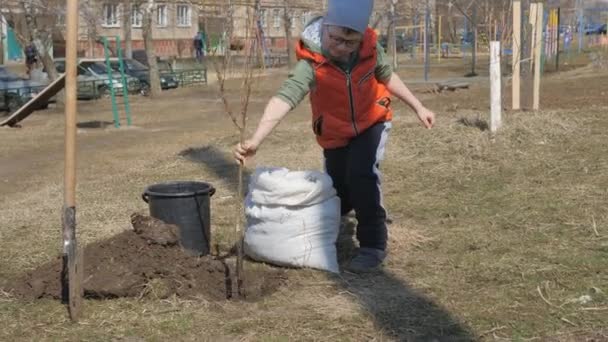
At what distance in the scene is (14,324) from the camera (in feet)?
13.1

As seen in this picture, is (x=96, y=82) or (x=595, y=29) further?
(x=595, y=29)

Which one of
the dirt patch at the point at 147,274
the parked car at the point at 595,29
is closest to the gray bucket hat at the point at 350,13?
the dirt patch at the point at 147,274

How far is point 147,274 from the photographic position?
14.2 ft

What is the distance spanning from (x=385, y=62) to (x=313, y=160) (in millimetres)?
4015

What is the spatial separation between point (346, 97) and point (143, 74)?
2322 centimetres

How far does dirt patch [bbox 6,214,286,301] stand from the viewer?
4.26 metres

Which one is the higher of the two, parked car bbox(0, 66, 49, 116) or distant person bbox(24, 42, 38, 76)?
distant person bbox(24, 42, 38, 76)

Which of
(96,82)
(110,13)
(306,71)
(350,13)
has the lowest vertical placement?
(96,82)

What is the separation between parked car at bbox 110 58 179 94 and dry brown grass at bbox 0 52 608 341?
15.1 meters

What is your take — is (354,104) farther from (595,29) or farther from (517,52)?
(595,29)

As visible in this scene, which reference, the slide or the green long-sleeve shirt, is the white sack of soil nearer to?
the green long-sleeve shirt

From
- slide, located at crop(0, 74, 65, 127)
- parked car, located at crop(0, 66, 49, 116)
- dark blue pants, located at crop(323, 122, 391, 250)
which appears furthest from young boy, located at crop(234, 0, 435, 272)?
parked car, located at crop(0, 66, 49, 116)

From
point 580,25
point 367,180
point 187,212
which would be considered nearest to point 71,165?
point 187,212

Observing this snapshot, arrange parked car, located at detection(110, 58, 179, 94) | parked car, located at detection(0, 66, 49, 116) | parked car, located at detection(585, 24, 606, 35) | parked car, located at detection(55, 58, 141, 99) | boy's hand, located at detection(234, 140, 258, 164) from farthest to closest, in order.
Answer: parked car, located at detection(585, 24, 606, 35) → parked car, located at detection(110, 58, 179, 94) → parked car, located at detection(55, 58, 141, 99) → parked car, located at detection(0, 66, 49, 116) → boy's hand, located at detection(234, 140, 258, 164)
